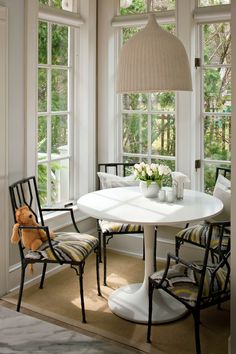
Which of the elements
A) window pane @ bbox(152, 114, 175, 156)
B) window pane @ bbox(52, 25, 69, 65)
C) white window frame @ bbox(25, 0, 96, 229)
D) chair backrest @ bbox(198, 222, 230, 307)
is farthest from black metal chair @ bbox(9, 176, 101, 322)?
window pane @ bbox(152, 114, 175, 156)

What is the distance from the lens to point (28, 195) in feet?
12.0

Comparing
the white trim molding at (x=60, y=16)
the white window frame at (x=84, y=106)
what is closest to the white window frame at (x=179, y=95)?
the white window frame at (x=84, y=106)

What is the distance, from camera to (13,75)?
3441 millimetres

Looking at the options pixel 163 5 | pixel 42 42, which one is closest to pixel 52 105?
pixel 42 42

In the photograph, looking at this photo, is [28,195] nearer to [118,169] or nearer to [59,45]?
[118,169]

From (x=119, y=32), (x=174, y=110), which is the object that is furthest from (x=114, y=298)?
(x=119, y=32)

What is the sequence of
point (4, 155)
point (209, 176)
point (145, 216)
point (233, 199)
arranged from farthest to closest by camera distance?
point (209, 176) → point (4, 155) → point (145, 216) → point (233, 199)

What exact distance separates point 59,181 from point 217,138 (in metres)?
1.49

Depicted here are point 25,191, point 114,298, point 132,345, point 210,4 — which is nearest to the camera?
point 132,345

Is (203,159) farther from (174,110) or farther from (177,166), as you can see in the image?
(174,110)

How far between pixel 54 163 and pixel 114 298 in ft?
4.69

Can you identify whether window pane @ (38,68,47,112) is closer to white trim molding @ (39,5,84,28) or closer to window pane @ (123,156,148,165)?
white trim molding @ (39,5,84,28)

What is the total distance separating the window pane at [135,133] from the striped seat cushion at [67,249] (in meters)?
1.43

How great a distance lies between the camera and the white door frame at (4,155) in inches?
130
